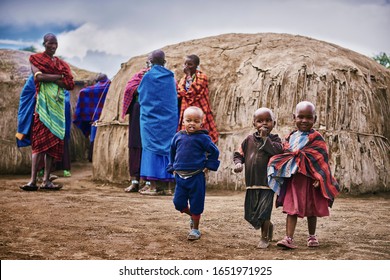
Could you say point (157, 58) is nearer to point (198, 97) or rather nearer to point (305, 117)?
point (198, 97)

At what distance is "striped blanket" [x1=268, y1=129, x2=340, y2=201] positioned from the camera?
424 cm

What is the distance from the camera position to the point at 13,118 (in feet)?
32.3

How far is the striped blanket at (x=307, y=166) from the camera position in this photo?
424cm

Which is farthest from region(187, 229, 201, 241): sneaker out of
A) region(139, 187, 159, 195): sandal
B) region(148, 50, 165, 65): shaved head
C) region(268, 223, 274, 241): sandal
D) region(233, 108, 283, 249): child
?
region(148, 50, 165, 65): shaved head

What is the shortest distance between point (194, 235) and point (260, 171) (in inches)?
26.3

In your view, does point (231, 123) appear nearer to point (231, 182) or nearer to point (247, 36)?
point (231, 182)

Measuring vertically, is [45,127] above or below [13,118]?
below

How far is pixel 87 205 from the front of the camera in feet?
19.5

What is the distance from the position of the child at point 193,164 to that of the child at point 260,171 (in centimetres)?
29

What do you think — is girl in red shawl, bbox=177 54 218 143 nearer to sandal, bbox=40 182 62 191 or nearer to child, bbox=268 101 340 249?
sandal, bbox=40 182 62 191

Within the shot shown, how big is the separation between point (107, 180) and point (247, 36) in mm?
2809

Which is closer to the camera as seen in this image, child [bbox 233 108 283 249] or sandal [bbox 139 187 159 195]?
child [bbox 233 108 283 249]

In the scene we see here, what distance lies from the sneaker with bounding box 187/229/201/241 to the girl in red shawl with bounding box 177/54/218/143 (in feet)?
9.94

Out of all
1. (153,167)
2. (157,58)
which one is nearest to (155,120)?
(153,167)
